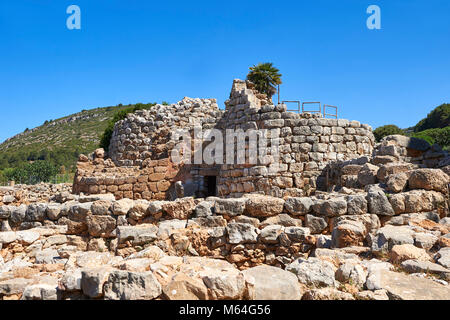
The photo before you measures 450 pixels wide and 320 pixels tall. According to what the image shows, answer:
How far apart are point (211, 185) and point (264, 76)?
13388 millimetres

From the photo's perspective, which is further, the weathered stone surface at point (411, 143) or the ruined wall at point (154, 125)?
the ruined wall at point (154, 125)

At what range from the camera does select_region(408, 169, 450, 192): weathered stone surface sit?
627cm

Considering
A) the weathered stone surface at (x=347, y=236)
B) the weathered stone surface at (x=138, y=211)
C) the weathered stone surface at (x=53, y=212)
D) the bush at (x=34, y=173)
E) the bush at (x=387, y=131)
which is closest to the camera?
the weathered stone surface at (x=347, y=236)

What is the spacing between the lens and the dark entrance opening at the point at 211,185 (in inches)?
583

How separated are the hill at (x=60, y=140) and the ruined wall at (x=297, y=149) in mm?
34048

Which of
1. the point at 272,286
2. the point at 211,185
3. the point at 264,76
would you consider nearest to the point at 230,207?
the point at 272,286

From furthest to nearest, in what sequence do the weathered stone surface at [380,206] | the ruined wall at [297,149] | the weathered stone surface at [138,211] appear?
the ruined wall at [297,149]
the weathered stone surface at [138,211]
the weathered stone surface at [380,206]

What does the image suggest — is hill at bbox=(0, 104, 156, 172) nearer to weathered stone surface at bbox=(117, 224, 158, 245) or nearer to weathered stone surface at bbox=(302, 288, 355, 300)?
weathered stone surface at bbox=(117, 224, 158, 245)

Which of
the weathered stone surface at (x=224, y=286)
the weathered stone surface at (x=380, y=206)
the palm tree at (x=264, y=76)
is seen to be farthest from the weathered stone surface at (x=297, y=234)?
the palm tree at (x=264, y=76)

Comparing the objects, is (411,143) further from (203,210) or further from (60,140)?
(60,140)

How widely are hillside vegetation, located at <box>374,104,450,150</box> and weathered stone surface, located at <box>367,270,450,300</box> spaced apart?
3271 centimetres

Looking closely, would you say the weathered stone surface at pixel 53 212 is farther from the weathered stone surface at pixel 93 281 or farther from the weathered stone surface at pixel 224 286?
the weathered stone surface at pixel 224 286

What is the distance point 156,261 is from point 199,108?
14.2 m
